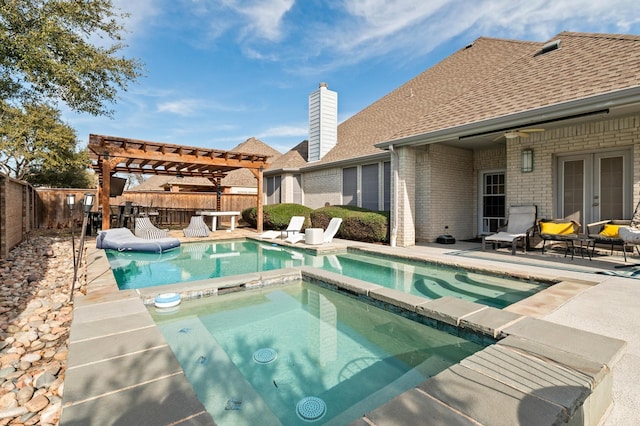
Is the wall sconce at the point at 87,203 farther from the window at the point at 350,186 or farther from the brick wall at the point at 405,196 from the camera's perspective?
the window at the point at 350,186

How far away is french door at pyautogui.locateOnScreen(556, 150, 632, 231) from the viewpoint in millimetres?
7211

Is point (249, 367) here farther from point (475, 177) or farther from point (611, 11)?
point (611, 11)

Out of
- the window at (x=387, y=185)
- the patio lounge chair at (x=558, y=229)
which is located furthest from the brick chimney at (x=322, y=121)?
the patio lounge chair at (x=558, y=229)

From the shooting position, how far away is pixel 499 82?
359 inches

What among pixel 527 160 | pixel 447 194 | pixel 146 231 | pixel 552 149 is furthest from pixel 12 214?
pixel 552 149

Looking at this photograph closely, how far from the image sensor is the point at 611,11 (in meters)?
9.77

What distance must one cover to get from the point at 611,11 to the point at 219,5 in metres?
12.3

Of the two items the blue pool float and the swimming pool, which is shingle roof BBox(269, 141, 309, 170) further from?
the blue pool float

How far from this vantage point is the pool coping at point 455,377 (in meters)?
1.71

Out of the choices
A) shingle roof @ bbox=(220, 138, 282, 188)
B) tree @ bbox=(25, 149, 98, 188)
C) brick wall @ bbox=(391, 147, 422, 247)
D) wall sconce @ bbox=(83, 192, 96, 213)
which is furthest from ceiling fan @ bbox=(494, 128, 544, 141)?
tree @ bbox=(25, 149, 98, 188)

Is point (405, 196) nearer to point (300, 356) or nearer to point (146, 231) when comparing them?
point (300, 356)

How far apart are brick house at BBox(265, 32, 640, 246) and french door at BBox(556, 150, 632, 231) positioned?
0.07 ft

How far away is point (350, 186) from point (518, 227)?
22.3 ft

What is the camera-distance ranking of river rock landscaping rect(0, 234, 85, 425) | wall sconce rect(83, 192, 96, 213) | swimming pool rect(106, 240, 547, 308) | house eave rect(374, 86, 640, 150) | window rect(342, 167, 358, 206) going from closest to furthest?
river rock landscaping rect(0, 234, 85, 425) < wall sconce rect(83, 192, 96, 213) < swimming pool rect(106, 240, 547, 308) < house eave rect(374, 86, 640, 150) < window rect(342, 167, 358, 206)
